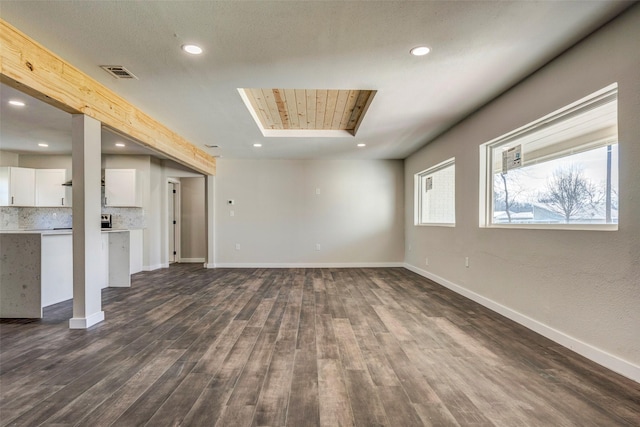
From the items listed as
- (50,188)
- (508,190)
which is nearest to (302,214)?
(508,190)

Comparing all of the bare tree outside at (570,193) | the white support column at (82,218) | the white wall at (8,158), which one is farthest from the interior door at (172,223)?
the bare tree outside at (570,193)

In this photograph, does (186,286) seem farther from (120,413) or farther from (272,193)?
(120,413)

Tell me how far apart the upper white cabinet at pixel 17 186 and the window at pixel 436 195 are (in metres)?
7.38

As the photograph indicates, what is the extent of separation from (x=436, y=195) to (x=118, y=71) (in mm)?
4714

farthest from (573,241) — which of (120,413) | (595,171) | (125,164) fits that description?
(125,164)

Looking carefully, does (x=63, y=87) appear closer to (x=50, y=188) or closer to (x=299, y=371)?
(x=299, y=371)

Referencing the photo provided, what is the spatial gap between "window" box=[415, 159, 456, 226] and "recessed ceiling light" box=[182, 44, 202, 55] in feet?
11.8

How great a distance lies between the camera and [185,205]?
7270 millimetres

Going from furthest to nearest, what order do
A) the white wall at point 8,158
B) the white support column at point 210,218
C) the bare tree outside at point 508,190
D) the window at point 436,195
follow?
1. the white support column at point 210,218
2. the white wall at point 8,158
3. the window at point 436,195
4. the bare tree outside at point 508,190

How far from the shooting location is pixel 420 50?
2229mm

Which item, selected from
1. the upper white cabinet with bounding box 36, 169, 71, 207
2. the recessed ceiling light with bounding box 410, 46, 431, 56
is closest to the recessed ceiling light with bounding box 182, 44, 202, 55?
A: the recessed ceiling light with bounding box 410, 46, 431, 56

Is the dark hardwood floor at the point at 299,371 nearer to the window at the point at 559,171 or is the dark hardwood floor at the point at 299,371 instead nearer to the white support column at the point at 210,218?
the window at the point at 559,171

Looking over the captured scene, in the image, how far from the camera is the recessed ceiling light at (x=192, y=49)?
2164 millimetres

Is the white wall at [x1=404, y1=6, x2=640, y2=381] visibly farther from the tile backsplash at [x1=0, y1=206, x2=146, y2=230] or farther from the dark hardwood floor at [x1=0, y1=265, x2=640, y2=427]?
the tile backsplash at [x1=0, y1=206, x2=146, y2=230]
